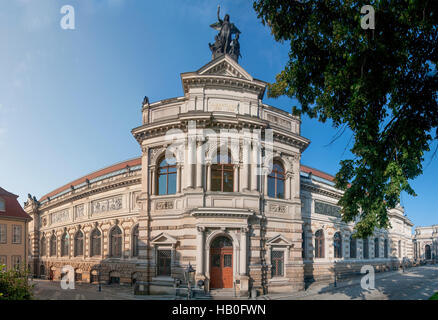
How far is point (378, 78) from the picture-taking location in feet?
33.7

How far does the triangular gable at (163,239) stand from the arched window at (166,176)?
3.26m

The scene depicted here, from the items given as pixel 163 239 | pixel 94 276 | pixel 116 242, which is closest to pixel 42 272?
pixel 94 276

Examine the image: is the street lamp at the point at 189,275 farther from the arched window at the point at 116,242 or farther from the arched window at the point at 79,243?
the arched window at the point at 79,243

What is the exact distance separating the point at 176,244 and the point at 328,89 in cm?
1533

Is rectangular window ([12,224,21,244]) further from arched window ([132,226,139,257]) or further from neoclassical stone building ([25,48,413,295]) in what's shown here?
arched window ([132,226,139,257])

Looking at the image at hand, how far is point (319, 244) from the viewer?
103ft

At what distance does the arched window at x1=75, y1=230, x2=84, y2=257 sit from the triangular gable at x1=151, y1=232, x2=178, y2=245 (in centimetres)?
1576

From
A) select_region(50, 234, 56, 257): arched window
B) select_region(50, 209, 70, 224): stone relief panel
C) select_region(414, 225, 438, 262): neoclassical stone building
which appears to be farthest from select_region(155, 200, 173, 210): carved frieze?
select_region(414, 225, 438, 262): neoclassical stone building

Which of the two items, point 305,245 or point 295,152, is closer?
point 295,152

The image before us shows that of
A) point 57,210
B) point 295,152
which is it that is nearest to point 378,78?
point 295,152

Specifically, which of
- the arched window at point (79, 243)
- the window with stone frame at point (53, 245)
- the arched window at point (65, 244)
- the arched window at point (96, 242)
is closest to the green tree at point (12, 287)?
the arched window at point (96, 242)

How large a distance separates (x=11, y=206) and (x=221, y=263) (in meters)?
25.6

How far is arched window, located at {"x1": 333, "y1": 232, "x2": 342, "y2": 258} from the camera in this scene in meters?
33.3

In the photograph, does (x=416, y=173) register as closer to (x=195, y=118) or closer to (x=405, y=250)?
(x=195, y=118)
